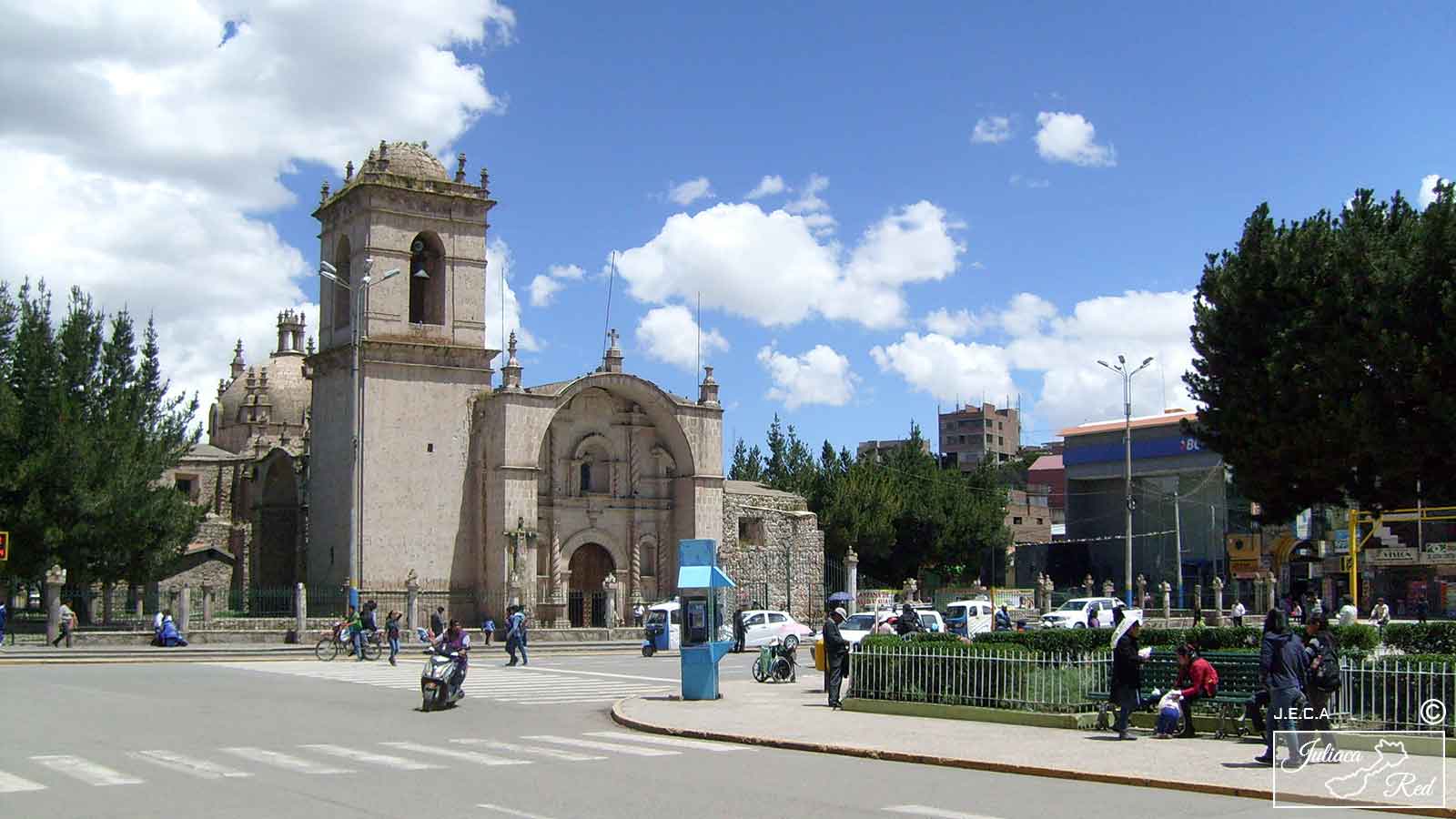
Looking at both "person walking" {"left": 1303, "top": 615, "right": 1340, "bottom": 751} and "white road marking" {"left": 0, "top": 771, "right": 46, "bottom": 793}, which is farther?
"person walking" {"left": 1303, "top": 615, "right": 1340, "bottom": 751}

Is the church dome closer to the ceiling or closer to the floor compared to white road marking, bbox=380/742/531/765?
closer to the ceiling

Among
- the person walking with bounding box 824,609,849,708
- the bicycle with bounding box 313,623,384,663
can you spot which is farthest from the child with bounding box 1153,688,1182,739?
the bicycle with bounding box 313,623,384,663

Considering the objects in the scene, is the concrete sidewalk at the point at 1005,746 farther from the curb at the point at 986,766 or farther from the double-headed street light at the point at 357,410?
the double-headed street light at the point at 357,410

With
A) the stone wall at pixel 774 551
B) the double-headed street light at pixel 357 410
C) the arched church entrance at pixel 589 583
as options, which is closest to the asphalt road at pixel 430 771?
the double-headed street light at pixel 357 410

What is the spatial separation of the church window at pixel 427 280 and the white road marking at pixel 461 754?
31908 millimetres

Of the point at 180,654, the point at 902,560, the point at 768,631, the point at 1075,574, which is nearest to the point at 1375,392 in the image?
the point at 768,631

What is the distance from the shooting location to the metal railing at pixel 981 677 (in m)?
17.0

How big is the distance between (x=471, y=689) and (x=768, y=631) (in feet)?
46.1

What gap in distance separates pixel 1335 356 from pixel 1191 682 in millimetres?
13208

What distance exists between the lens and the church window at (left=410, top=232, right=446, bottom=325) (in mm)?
45969

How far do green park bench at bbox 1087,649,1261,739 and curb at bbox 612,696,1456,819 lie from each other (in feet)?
9.30

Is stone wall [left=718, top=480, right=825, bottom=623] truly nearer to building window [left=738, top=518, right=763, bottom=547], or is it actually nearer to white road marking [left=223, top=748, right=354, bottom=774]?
building window [left=738, top=518, right=763, bottom=547]

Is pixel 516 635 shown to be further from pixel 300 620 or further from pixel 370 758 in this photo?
pixel 370 758

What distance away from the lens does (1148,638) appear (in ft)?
69.9
